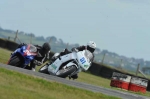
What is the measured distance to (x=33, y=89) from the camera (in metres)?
12.9

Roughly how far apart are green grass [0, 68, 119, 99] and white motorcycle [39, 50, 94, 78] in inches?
153

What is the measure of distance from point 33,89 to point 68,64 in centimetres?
602

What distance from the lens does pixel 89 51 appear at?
1961cm

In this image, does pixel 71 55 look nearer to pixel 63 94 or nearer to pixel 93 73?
pixel 63 94

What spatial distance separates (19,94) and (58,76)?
7.65 meters

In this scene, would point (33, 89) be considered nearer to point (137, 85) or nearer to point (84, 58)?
point (84, 58)

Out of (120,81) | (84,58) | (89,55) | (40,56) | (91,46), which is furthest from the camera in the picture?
(120,81)

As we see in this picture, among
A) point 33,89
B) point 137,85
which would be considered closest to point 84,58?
point 137,85

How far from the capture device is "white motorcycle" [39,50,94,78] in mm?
18812

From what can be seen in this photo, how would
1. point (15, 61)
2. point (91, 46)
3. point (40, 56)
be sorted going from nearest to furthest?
point (15, 61)
point (40, 56)
point (91, 46)

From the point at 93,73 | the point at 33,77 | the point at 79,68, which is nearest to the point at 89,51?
the point at 79,68

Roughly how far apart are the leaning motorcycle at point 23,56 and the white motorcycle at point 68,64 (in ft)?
2.56

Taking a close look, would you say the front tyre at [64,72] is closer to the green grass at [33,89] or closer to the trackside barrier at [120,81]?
the green grass at [33,89]

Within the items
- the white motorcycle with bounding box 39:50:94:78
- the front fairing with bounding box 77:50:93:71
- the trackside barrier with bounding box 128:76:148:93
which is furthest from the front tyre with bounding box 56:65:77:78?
the trackside barrier with bounding box 128:76:148:93
